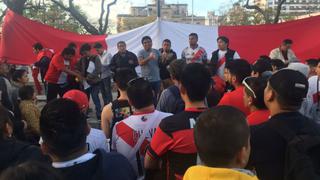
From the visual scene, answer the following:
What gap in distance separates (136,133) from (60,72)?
640 cm

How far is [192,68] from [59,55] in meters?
6.54

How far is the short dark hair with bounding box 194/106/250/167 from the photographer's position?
80.3 inches

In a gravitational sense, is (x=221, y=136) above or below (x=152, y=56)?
above

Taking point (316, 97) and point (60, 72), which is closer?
point (316, 97)

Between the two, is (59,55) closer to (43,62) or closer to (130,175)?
(43,62)

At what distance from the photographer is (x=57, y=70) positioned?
31.2 feet

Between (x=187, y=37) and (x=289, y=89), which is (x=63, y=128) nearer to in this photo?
(x=289, y=89)

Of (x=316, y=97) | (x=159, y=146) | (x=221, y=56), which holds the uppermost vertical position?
(x=159, y=146)

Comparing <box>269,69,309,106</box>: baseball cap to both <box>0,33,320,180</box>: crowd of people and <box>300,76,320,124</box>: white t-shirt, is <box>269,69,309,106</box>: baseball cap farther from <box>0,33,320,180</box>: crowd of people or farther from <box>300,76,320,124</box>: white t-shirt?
<box>300,76,320,124</box>: white t-shirt

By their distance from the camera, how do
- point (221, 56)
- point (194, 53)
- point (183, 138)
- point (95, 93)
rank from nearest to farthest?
point (183, 138)
point (221, 56)
point (194, 53)
point (95, 93)

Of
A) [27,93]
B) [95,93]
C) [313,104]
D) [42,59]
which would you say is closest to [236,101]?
[313,104]

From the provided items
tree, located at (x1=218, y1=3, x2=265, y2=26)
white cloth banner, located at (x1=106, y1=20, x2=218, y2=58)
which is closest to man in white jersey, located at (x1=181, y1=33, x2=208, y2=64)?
white cloth banner, located at (x1=106, y1=20, x2=218, y2=58)

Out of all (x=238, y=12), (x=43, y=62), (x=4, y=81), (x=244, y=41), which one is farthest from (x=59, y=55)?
(x=238, y=12)

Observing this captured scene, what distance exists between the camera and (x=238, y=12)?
52.0m
